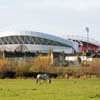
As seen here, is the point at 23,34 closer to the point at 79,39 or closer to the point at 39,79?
the point at 79,39

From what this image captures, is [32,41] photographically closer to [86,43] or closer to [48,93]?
[86,43]

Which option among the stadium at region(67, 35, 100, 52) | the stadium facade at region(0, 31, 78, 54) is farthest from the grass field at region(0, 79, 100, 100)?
the stadium at region(67, 35, 100, 52)

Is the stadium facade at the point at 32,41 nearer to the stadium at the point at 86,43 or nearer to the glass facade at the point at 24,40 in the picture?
the glass facade at the point at 24,40

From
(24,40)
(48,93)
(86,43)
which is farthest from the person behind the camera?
(86,43)

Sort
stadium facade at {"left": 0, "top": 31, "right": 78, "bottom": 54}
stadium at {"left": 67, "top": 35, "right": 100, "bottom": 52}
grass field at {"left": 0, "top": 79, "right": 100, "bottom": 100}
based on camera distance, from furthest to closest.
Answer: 1. stadium at {"left": 67, "top": 35, "right": 100, "bottom": 52}
2. stadium facade at {"left": 0, "top": 31, "right": 78, "bottom": 54}
3. grass field at {"left": 0, "top": 79, "right": 100, "bottom": 100}

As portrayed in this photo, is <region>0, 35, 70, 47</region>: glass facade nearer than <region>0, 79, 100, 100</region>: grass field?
No

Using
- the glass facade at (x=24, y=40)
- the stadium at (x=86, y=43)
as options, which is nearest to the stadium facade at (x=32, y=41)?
the glass facade at (x=24, y=40)

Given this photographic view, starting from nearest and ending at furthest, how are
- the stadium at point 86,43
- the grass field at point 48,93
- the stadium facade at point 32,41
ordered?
1. the grass field at point 48,93
2. the stadium facade at point 32,41
3. the stadium at point 86,43

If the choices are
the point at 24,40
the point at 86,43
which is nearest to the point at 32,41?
the point at 24,40

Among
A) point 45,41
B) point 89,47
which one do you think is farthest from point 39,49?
point 89,47

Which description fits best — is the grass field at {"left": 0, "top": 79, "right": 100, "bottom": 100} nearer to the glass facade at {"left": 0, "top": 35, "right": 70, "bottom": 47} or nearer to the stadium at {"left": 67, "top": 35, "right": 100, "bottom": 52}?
the glass facade at {"left": 0, "top": 35, "right": 70, "bottom": 47}

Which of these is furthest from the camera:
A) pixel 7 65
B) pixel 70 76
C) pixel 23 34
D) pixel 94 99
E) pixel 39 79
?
pixel 23 34

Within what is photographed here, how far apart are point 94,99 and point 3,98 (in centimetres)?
417

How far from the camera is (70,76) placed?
158 ft
